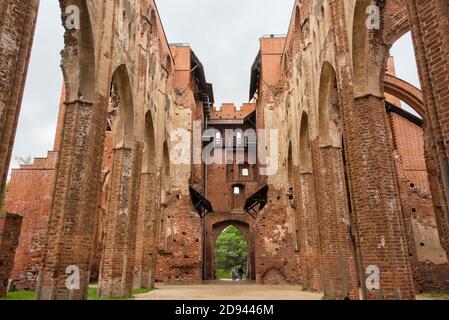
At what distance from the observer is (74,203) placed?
866 centimetres

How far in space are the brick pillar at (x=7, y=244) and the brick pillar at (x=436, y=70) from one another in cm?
1175

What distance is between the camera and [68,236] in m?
8.36

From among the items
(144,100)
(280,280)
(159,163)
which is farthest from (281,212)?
(144,100)

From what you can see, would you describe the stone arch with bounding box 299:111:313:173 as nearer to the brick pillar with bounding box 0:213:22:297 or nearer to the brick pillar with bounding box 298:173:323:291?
the brick pillar with bounding box 298:173:323:291

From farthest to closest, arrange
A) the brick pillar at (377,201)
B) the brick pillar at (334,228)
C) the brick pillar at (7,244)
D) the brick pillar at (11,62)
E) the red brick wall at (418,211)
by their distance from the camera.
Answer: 1. the red brick wall at (418,211)
2. the brick pillar at (334,228)
3. the brick pillar at (7,244)
4. the brick pillar at (377,201)
5. the brick pillar at (11,62)

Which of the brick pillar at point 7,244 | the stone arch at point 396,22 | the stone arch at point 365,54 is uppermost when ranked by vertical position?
the stone arch at point 396,22

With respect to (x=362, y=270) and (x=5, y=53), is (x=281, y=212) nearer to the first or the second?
(x=362, y=270)

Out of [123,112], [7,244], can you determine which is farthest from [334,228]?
[7,244]

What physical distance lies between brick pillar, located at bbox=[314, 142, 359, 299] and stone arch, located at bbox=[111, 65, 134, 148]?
23.0ft

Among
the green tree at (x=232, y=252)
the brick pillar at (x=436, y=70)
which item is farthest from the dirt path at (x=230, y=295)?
the green tree at (x=232, y=252)

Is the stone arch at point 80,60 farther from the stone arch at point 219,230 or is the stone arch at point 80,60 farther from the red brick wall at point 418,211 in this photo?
the stone arch at point 219,230

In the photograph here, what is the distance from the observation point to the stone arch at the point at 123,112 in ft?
43.5

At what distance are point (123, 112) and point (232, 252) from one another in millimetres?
36959

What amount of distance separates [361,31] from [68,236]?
8.67m
